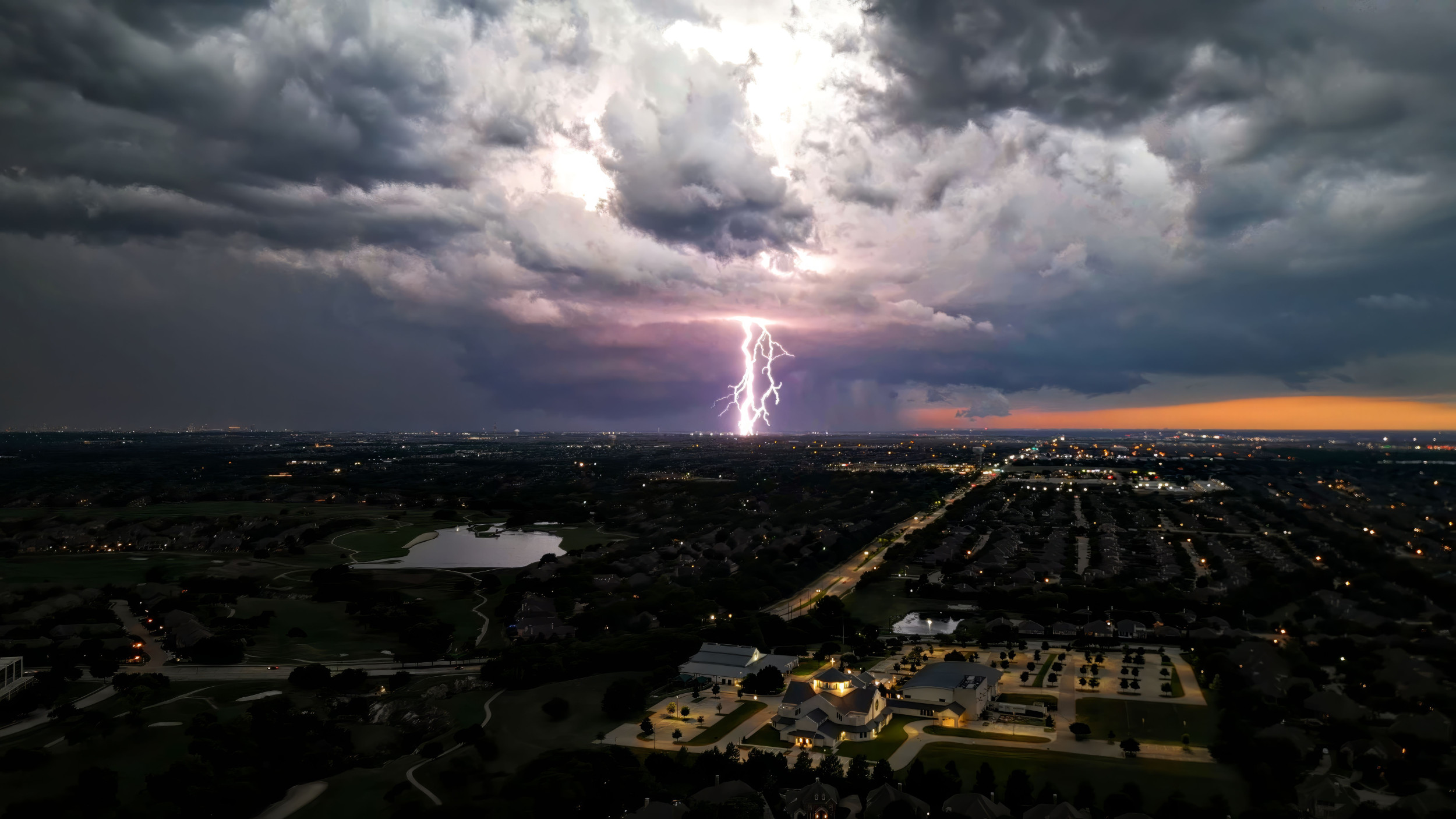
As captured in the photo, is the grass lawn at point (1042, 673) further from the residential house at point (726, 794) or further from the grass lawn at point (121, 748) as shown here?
the grass lawn at point (121, 748)

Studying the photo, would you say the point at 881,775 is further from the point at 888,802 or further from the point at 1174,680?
the point at 1174,680

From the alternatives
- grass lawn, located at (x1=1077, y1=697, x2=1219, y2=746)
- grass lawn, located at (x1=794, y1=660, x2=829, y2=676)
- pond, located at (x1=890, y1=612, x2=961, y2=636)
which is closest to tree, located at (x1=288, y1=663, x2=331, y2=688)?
grass lawn, located at (x1=794, y1=660, x2=829, y2=676)

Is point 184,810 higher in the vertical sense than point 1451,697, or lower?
lower

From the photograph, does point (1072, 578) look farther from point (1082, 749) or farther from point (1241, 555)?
point (1082, 749)

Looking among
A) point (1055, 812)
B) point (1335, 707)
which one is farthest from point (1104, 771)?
point (1335, 707)

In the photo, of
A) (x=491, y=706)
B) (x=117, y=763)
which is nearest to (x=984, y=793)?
(x=491, y=706)

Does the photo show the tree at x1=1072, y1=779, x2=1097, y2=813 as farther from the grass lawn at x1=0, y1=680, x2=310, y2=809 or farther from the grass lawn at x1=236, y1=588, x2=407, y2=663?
the grass lawn at x1=236, y1=588, x2=407, y2=663
